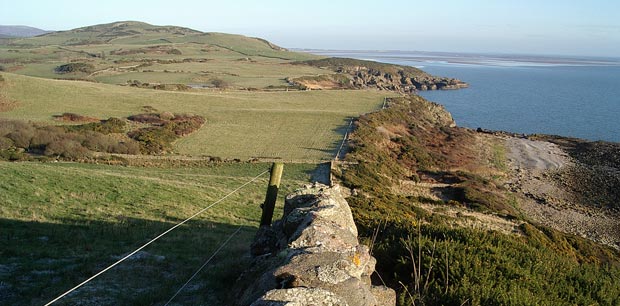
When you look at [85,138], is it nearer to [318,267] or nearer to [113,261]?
[113,261]

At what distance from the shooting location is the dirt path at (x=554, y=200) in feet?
98.8

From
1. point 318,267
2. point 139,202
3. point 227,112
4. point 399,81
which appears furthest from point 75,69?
point 318,267

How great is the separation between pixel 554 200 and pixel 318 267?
115 feet

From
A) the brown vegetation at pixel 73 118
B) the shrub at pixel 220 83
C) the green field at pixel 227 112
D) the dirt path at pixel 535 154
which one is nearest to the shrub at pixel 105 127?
the brown vegetation at pixel 73 118

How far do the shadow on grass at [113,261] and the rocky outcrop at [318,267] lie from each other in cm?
148

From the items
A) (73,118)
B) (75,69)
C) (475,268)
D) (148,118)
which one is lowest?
(148,118)

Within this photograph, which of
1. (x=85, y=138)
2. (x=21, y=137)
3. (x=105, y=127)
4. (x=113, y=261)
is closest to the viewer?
(x=113, y=261)

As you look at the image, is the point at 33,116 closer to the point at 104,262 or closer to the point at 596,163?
the point at 104,262

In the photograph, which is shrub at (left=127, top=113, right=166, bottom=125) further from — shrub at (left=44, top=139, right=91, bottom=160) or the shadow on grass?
the shadow on grass

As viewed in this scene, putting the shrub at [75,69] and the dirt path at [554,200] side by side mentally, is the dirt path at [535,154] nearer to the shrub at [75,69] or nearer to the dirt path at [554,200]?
the dirt path at [554,200]

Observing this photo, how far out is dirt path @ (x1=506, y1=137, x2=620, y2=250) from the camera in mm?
30125

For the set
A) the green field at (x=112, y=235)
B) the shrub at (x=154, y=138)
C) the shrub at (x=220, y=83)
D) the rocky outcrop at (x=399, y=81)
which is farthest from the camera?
the rocky outcrop at (x=399, y=81)

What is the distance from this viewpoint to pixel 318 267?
19.5 feet

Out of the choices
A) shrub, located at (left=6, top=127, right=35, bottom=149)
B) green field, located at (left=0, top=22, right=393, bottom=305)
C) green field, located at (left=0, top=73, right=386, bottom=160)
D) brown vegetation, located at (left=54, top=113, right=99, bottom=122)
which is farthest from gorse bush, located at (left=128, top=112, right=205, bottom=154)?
shrub, located at (left=6, top=127, right=35, bottom=149)
